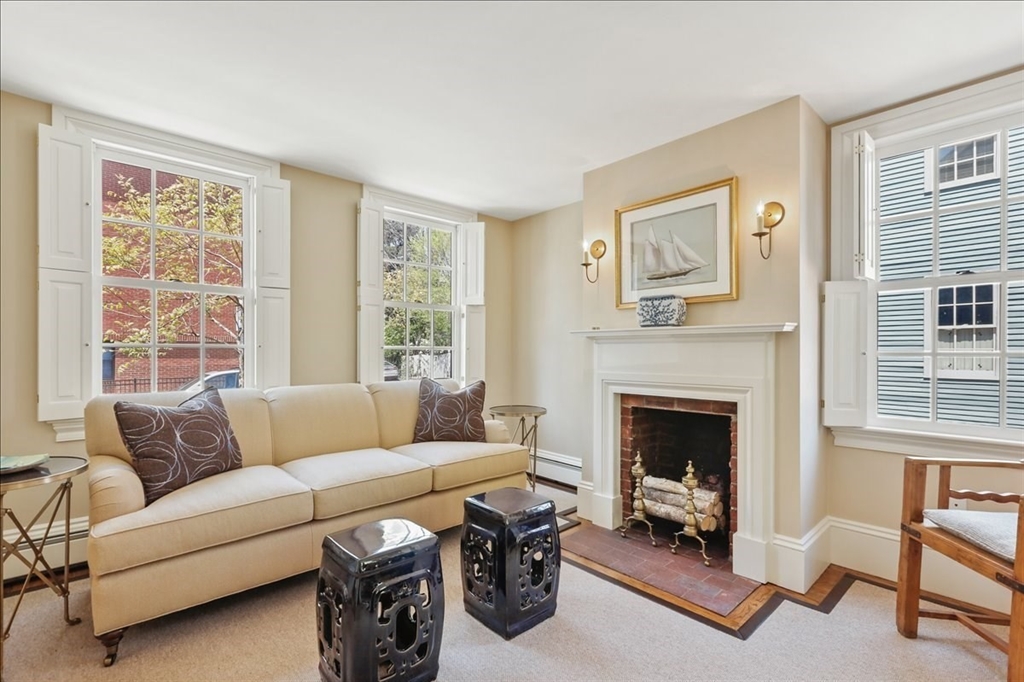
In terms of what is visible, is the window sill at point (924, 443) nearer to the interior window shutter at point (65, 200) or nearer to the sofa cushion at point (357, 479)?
the sofa cushion at point (357, 479)

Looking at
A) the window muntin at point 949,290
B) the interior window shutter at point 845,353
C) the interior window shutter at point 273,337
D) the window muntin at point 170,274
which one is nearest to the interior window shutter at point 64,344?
the window muntin at point 170,274

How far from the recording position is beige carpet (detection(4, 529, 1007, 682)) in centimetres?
179

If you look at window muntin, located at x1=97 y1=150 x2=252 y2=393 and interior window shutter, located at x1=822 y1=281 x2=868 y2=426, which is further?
window muntin, located at x1=97 y1=150 x2=252 y2=393

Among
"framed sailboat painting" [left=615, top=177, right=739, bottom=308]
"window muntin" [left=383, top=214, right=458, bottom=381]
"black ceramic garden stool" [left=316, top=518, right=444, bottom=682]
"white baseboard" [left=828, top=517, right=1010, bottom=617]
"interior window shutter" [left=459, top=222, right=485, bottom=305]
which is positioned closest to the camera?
"black ceramic garden stool" [left=316, top=518, right=444, bottom=682]

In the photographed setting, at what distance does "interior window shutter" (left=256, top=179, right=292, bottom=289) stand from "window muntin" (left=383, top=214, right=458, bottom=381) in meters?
0.82

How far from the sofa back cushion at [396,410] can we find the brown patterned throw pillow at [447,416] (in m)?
0.06

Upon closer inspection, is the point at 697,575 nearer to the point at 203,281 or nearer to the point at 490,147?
the point at 490,147

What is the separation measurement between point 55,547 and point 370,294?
2345mm

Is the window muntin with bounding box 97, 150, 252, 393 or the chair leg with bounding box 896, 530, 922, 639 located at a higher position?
the window muntin with bounding box 97, 150, 252, 393

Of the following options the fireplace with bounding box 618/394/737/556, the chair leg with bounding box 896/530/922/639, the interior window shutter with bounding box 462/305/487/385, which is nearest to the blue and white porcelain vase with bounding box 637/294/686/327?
the fireplace with bounding box 618/394/737/556

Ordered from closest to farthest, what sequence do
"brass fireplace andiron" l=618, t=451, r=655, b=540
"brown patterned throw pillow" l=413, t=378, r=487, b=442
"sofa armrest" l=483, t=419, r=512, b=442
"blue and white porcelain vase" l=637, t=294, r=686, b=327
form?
"blue and white porcelain vase" l=637, t=294, r=686, b=327 < "brass fireplace andiron" l=618, t=451, r=655, b=540 < "brown patterned throw pillow" l=413, t=378, r=487, b=442 < "sofa armrest" l=483, t=419, r=512, b=442

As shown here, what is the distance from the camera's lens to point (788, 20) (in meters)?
1.88

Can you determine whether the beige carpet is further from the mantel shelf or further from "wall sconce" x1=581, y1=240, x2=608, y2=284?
"wall sconce" x1=581, y1=240, x2=608, y2=284

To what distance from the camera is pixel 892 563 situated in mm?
2498
